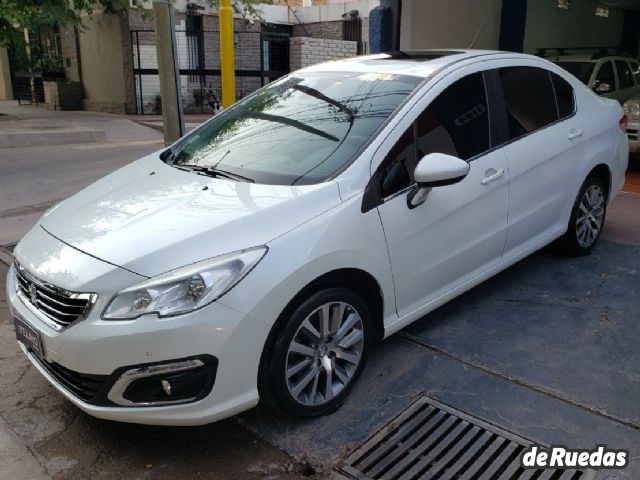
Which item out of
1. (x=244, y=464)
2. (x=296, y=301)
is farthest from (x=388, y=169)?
(x=244, y=464)

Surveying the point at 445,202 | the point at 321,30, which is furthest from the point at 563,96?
the point at 321,30

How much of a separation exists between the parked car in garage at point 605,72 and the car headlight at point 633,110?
56 cm

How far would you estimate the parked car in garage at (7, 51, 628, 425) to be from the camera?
2.40 metres

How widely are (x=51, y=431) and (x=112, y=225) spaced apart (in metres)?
1.04

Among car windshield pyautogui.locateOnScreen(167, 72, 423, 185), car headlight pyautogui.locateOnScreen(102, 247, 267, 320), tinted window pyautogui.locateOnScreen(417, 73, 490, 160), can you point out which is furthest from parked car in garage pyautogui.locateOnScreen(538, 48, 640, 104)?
car headlight pyautogui.locateOnScreen(102, 247, 267, 320)

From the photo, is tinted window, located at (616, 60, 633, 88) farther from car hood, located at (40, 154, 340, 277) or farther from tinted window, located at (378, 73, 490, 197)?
car hood, located at (40, 154, 340, 277)

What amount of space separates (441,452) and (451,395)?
458mm

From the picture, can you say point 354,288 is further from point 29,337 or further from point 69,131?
point 69,131

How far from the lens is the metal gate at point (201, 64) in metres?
17.4

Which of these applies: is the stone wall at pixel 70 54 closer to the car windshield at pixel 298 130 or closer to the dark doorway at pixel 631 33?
the dark doorway at pixel 631 33

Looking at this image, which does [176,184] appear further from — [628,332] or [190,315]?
[628,332]

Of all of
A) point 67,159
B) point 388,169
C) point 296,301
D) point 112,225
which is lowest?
point 67,159

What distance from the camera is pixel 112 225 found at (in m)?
2.76

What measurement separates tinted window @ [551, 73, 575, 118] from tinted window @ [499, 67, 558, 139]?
7 centimetres
